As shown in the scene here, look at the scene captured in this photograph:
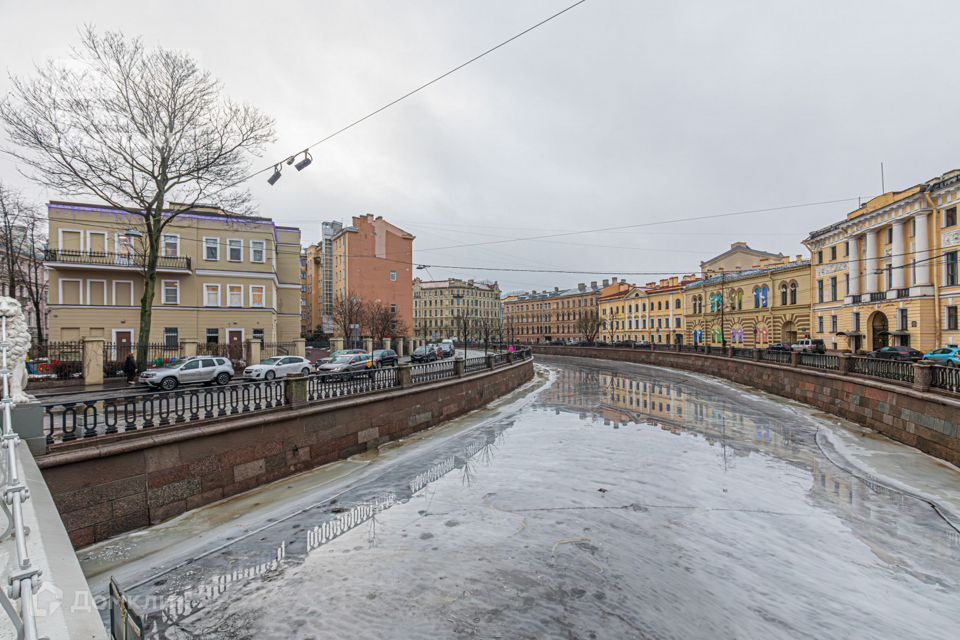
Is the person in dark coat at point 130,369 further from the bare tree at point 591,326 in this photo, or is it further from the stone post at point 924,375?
the bare tree at point 591,326

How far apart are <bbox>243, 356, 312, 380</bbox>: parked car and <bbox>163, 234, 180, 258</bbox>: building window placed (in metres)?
14.6

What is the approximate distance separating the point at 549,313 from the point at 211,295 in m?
77.0

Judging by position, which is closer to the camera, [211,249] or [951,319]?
[951,319]

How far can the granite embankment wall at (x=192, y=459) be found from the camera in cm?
699

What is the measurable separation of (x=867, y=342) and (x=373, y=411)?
40315 mm

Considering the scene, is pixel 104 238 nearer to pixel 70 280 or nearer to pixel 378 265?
pixel 70 280

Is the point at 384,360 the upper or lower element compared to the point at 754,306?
lower

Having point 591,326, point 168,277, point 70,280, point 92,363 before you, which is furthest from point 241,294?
point 591,326

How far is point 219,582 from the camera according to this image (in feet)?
19.6

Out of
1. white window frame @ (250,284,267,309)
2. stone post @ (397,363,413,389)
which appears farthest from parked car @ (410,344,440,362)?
stone post @ (397,363,413,389)

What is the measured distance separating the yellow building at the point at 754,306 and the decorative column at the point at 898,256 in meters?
11.6

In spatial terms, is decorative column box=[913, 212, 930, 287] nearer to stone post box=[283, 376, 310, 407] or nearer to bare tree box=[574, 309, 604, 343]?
stone post box=[283, 376, 310, 407]

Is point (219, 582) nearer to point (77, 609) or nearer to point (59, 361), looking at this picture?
point (77, 609)

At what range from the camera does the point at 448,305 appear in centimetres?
10606
